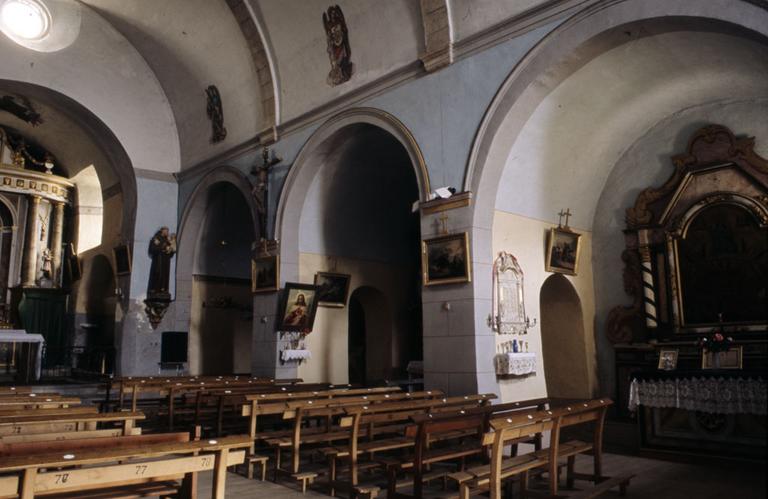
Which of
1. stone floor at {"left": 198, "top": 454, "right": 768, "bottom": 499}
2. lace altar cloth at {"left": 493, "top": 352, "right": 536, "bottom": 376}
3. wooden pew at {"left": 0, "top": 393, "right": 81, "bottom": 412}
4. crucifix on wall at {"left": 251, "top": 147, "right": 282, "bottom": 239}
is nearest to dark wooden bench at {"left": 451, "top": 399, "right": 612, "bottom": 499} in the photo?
stone floor at {"left": 198, "top": 454, "right": 768, "bottom": 499}

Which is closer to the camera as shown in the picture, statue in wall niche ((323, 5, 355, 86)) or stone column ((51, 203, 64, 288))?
statue in wall niche ((323, 5, 355, 86))

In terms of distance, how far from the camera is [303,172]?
10.9 m

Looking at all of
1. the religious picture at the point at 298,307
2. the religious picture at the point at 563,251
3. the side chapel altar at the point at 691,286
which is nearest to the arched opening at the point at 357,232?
the religious picture at the point at 298,307

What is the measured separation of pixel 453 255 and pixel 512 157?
5.38 ft

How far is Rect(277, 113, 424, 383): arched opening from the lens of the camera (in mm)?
10977

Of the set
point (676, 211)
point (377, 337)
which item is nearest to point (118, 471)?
point (676, 211)

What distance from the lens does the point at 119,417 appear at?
4.57 m

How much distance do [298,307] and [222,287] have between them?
5.02 meters

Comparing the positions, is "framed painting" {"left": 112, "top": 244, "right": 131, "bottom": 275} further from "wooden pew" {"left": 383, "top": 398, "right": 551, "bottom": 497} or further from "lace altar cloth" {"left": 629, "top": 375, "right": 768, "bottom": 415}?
"lace altar cloth" {"left": 629, "top": 375, "right": 768, "bottom": 415}

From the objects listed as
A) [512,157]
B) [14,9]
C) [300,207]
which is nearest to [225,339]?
[300,207]

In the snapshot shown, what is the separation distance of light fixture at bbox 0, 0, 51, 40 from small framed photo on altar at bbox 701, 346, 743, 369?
14.0 m

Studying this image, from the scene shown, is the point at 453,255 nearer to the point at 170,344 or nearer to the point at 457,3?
the point at 457,3

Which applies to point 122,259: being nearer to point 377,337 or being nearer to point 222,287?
point 222,287

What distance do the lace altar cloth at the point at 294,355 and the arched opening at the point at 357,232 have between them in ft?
1.08
